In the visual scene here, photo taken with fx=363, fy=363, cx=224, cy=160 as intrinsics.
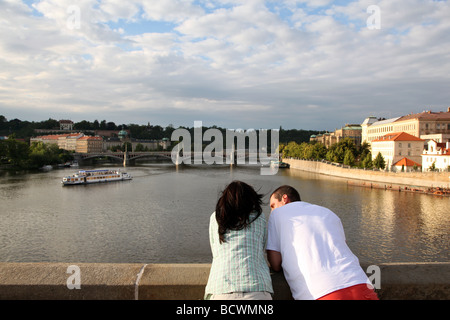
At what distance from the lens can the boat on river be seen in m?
32.5

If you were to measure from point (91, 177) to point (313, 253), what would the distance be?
35.9 meters

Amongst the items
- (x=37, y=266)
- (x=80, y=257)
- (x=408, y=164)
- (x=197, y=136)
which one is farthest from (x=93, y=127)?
(x=37, y=266)

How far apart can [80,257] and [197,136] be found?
7238 centimetres

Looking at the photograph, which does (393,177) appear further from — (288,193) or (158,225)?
(288,193)

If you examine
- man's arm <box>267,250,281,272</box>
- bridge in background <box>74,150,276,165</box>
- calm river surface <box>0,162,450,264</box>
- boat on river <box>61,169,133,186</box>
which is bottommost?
calm river surface <box>0,162,450,264</box>

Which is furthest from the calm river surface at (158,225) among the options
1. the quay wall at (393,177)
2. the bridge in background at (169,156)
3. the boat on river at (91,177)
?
the bridge in background at (169,156)

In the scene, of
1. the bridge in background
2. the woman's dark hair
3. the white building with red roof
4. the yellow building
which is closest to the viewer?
the woman's dark hair

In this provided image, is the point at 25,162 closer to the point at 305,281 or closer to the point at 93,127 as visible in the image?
the point at 305,281

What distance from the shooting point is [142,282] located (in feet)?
6.40

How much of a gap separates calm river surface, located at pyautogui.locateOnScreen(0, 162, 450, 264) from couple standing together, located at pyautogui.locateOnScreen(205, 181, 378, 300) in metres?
9.08

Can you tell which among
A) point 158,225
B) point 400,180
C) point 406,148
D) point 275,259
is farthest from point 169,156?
point 275,259

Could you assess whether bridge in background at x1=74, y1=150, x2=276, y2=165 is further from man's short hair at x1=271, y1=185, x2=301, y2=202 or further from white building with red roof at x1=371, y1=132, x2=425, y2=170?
man's short hair at x1=271, y1=185, x2=301, y2=202

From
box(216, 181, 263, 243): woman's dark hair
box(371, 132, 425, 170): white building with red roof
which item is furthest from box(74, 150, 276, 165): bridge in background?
box(216, 181, 263, 243): woman's dark hair

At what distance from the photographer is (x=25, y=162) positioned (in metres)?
48.8
